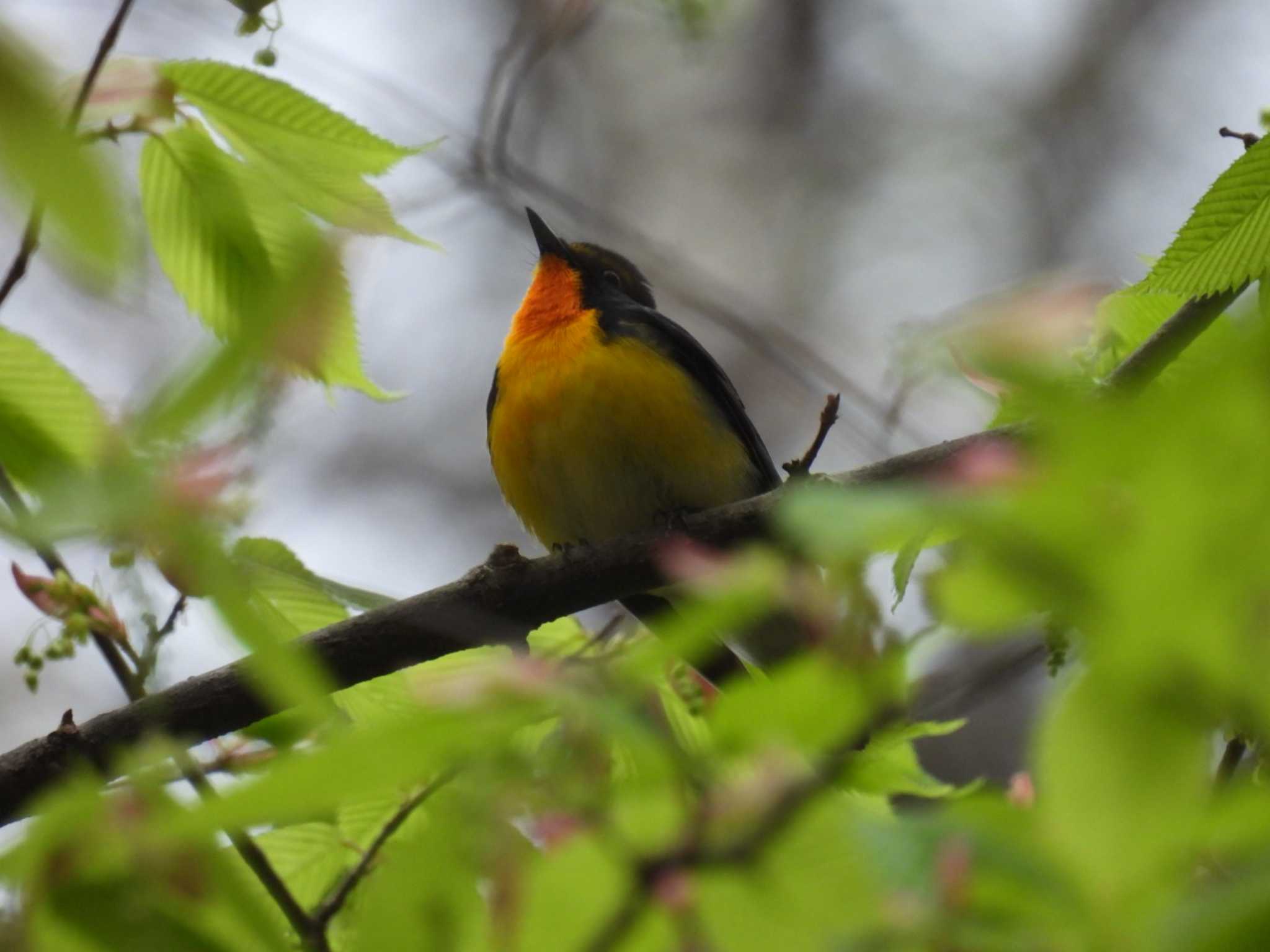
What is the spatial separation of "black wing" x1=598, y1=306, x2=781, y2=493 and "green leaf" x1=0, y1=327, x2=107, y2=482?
296 cm

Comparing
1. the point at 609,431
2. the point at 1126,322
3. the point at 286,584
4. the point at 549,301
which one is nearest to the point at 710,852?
the point at 286,584

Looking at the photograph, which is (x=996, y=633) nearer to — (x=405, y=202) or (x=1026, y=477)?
(x=1026, y=477)

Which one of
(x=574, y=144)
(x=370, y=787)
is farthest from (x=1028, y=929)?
(x=574, y=144)

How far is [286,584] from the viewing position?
1.84 meters

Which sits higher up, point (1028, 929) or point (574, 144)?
point (574, 144)

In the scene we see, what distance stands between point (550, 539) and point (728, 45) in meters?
8.40

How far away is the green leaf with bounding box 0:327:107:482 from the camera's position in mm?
1635

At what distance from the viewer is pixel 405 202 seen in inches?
123

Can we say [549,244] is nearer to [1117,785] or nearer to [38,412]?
[38,412]

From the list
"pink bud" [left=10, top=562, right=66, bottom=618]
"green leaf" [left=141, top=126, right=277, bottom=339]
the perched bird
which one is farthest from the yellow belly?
"pink bud" [left=10, top=562, right=66, bottom=618]

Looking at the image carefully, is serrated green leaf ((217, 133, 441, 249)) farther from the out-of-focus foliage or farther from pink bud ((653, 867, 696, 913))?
pink bud ((653, 867, 696, 913))

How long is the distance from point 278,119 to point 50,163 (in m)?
1.65

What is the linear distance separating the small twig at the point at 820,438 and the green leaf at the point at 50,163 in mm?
1946

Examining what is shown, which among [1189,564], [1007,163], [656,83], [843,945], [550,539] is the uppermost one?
[656,83]
